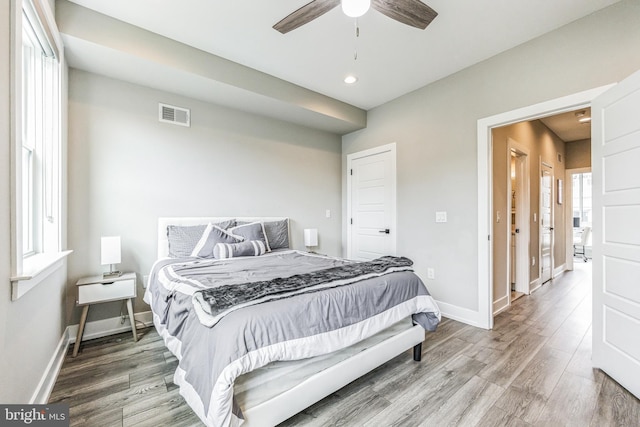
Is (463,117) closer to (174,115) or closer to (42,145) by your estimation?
(174,115)

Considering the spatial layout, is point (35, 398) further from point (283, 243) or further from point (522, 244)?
point (522, 244)

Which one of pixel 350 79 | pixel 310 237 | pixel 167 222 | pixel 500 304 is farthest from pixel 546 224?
pixel 167 222

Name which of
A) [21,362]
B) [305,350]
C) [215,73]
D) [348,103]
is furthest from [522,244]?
[21,362]

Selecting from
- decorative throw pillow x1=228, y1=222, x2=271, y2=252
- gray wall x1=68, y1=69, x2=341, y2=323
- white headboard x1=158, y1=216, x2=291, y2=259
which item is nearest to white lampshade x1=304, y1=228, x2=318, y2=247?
gray wall x1=68, y1=69, x2=341, y2=323

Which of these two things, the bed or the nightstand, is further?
the nightstand

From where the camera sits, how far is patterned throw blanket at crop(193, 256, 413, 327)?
1.33 m

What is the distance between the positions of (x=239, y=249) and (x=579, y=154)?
270 inches

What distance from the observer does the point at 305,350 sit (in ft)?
4.67

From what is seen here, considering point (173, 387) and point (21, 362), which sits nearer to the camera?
point (21, 362)

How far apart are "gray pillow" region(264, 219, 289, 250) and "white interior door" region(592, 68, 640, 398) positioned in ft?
9.99

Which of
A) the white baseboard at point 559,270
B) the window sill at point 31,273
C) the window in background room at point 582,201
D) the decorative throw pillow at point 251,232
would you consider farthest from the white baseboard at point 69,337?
the window in background room at point 582,201

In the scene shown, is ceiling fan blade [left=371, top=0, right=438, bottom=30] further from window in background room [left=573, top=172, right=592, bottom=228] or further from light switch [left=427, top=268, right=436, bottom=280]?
window in background room [left=573, top=172, right=592, bottom=228]

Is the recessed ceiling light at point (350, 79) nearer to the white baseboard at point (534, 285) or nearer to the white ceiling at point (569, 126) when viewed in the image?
the white ceiling at point (569, 126)

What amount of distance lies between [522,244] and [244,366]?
4.43 m
